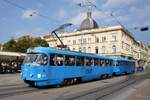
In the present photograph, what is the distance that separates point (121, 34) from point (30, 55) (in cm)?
7321

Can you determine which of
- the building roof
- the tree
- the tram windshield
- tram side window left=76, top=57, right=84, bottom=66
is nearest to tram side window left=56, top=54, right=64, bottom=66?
the tram windshield

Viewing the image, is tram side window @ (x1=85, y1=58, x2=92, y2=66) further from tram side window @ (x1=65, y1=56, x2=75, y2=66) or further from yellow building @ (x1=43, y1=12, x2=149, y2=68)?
yellow building @ (x1=43, y1=12, x2=149, y2=68)

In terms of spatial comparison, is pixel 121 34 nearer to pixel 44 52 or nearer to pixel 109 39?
pixel 109 39

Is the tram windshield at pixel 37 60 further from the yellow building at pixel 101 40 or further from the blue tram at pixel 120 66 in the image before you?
the yellow building at pixel 101 40

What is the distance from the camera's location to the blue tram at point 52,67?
1930cm

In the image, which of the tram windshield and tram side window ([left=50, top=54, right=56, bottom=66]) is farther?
tram side window ([left=50, top=54, right=56, bottom=66])

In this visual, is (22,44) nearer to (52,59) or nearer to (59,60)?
(59,60)

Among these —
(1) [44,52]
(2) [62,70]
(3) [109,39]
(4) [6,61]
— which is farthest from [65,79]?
(3) [109,39]

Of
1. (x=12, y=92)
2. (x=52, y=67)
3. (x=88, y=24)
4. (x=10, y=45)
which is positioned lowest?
(x=12, y=92)

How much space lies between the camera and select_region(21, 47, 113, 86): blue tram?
19.3 meters

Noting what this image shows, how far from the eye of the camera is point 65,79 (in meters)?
22.5

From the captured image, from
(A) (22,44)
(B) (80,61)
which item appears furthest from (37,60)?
(A) (22,44)

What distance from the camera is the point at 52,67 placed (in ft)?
66.5

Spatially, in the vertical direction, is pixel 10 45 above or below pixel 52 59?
above
